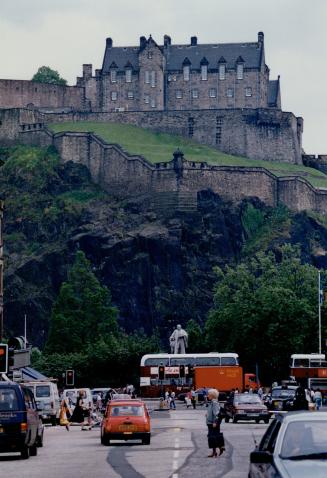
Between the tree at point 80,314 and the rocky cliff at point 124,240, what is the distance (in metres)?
8.06

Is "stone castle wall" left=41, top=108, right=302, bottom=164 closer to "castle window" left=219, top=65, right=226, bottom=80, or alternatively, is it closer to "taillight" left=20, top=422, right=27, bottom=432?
"castle window" left=219, top=65, right=226, bottom=80

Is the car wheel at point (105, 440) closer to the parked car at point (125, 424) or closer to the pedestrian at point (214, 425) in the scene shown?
the parked car at point (125, 424)

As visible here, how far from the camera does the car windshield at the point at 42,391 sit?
197 feet

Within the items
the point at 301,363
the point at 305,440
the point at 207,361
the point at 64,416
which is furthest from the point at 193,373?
the point at 305,440

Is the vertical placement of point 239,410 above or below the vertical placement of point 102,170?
below

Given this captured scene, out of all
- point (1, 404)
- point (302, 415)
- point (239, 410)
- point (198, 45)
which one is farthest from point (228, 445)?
point (198, 45)

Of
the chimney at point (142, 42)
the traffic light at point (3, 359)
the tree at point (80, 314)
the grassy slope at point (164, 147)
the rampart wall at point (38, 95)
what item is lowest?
the traffic light at point (3, 359)

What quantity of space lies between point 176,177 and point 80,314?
1129 inches

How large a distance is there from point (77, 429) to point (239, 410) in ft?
23.5

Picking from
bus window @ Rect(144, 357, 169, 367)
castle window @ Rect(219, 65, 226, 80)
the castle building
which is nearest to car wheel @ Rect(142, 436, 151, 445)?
bus window @ Rect(144, 357, 169, 367)

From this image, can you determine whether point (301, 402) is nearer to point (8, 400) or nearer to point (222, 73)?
point (8, 400)

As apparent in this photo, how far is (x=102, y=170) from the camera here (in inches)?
6540

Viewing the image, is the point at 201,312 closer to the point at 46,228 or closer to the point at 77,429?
the point at 46,228

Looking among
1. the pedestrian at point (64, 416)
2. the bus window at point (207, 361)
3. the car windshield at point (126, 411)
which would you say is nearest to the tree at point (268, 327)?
the bus window at point (207, 361)
